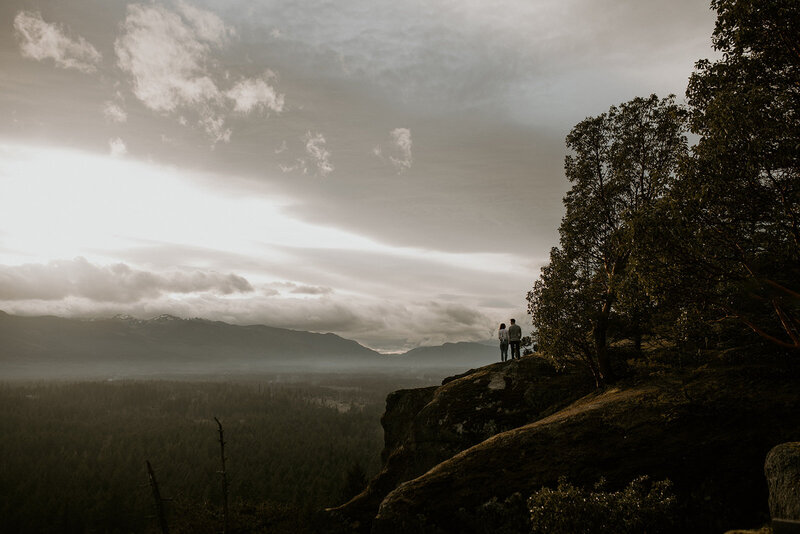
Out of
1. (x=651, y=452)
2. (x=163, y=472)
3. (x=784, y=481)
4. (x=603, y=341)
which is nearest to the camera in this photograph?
(x=784, y=481)

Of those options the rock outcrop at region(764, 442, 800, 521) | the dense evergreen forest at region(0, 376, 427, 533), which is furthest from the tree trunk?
the dense evergreen forest at region(0, 376, 427, 533)

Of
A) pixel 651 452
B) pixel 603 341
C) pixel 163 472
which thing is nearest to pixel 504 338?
pixel 603 341

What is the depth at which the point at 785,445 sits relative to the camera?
8.90 metres

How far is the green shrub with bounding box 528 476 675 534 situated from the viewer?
9.86m

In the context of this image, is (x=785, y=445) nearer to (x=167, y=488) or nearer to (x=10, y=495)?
(x=167, y=488)

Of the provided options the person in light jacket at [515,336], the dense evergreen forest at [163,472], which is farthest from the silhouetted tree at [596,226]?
the dense evergreen forest at [163,472]

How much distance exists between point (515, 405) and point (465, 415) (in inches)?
126

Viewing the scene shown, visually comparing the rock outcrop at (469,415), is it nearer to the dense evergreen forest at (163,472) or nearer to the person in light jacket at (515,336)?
the person in light jacket at (515,336)

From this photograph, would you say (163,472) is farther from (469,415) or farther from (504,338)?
(469,415)

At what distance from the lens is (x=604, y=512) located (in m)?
10.0

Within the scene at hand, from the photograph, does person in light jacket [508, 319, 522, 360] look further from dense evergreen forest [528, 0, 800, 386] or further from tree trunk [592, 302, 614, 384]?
A: dense evergreen forest [528, 0, 800, 386]

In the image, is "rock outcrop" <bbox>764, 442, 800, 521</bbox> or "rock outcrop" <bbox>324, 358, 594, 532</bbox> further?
"rock outcrop" <bbox>324, 358, 594, 532</bbox>

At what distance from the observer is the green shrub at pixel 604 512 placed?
32.3 feet

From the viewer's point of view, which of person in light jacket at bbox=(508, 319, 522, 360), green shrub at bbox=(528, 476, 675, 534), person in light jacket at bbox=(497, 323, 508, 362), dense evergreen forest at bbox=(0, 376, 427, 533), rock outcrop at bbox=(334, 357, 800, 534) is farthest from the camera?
dense evergreen forest at bbox=(0, 376, 427, 533)
